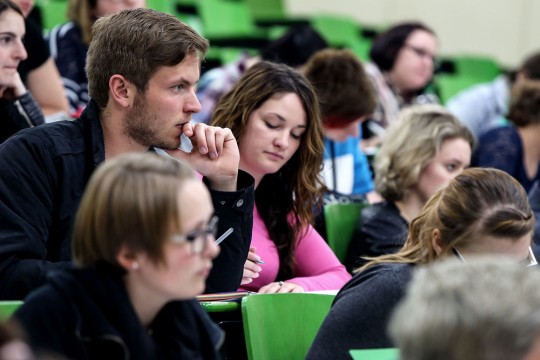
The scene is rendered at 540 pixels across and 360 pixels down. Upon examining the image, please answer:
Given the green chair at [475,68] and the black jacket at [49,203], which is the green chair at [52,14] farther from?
the green chair at [475,68]

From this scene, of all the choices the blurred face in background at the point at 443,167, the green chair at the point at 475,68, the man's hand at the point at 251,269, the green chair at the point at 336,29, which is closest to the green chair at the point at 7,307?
the man's hand at the point at 251,269

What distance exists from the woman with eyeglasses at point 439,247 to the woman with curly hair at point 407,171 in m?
1.05

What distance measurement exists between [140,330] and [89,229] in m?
0.21

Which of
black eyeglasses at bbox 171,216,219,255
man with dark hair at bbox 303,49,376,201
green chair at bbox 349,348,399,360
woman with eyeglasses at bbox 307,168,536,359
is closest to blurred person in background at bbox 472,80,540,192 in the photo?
man with dark hair at bbox 303,49,376,201

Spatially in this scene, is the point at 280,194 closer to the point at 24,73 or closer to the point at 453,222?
the point at 453,222

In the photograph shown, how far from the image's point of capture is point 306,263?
10.1 feet

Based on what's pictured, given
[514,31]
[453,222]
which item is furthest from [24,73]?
[514,31]

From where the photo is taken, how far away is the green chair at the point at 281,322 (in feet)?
7.56

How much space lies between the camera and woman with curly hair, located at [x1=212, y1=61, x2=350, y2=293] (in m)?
2.98

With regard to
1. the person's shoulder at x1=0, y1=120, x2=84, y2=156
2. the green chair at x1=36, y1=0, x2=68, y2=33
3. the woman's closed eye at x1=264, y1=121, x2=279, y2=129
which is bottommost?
the woman's closed eye at x1=264, y1=121, x2=279, y2=129

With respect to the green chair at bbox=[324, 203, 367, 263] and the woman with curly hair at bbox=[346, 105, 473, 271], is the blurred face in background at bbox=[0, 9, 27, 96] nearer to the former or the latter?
the green chair at bbox=[324, 203, 367, 263]

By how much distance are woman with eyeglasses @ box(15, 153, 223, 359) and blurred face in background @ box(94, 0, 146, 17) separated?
2.27 meters

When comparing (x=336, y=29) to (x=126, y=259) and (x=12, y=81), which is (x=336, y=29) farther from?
(x=126, y=259)

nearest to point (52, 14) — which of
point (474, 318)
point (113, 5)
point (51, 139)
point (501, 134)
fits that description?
point (113, 5)
